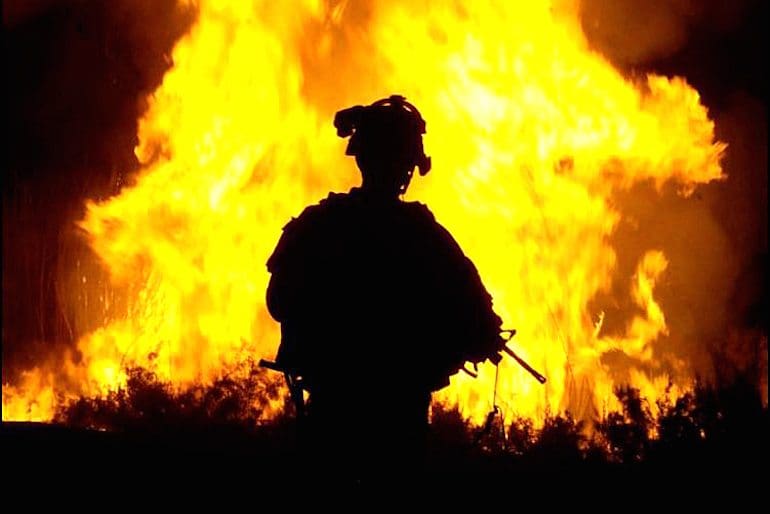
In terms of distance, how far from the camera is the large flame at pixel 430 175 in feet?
27.3

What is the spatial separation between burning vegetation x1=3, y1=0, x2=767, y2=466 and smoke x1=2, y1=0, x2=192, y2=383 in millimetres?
1380

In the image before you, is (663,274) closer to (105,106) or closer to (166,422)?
(166,422)

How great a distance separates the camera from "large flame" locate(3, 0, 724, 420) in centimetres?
832

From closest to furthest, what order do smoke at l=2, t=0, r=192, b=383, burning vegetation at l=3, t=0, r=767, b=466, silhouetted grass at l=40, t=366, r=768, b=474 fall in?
1. silhouetted grass at l=40, t=366, r=768, b=474
2. burning vegetation at l=3, t=0, r=767, b=466
3. smoke at l=2, t=0, r=192, b=383

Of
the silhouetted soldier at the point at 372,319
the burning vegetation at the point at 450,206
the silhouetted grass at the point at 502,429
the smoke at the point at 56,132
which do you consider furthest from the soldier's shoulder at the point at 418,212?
the smoke at the point at 56,132

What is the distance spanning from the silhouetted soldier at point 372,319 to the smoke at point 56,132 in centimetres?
737

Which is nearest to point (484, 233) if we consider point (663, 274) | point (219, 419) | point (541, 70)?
point (541, 70)

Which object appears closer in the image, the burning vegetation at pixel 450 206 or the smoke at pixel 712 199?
the burning vegetation at pixel 450 206

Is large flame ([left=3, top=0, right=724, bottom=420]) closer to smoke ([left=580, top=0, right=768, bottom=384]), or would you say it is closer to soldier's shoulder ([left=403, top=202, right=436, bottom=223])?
smoke ([left=580, top=0, right=768, bottom=384])

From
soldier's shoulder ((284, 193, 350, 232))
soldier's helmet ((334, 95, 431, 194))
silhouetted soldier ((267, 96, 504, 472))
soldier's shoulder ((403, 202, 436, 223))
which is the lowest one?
silhouetted soldier ((267, 96, 504, 472))

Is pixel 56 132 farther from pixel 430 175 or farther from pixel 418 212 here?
pixel 418 212

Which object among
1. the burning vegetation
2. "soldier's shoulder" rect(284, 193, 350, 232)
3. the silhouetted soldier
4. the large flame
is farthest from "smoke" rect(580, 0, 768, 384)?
"soldier's shoulder" rect(284, 193, 350, 232)

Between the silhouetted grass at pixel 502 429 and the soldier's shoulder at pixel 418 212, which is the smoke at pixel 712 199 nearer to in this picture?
the silhouetted grass at pixel 502 429

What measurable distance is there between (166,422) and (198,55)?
11.9 ft
